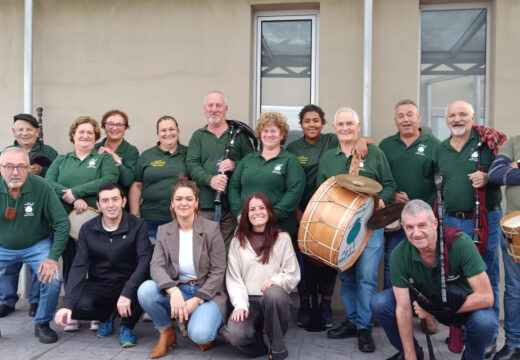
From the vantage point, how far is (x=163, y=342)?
3.50 meters

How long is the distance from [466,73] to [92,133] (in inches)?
142

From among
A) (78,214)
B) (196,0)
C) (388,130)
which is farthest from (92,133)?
(388,130)

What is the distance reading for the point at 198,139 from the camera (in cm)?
431

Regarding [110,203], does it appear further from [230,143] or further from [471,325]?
[471,325]

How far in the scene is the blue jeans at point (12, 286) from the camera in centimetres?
429

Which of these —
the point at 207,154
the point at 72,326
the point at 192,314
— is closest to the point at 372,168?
the point at 207,154

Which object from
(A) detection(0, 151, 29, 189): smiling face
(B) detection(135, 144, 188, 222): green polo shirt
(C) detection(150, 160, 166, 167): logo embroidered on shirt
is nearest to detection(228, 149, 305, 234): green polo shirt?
(B) detection(135, 144, 188, 222): green polo shirt

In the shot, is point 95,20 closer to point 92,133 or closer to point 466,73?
point 92,133

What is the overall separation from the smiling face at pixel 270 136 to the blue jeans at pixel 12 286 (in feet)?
7.63

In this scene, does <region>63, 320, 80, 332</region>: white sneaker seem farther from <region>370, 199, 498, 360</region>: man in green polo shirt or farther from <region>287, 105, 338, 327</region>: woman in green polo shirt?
<region>370, 199, 498, 360</region>: man in green polo shirt

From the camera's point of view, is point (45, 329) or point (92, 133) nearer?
point (45, 329)

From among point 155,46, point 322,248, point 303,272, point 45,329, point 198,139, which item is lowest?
point 45,329

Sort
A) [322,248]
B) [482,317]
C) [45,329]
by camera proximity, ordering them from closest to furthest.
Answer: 1. [482,317]
2. [322,248]
3. [45,329]

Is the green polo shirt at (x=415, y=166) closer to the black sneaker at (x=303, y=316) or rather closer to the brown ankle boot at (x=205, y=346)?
the black sneaker at (x=303, y=316)
